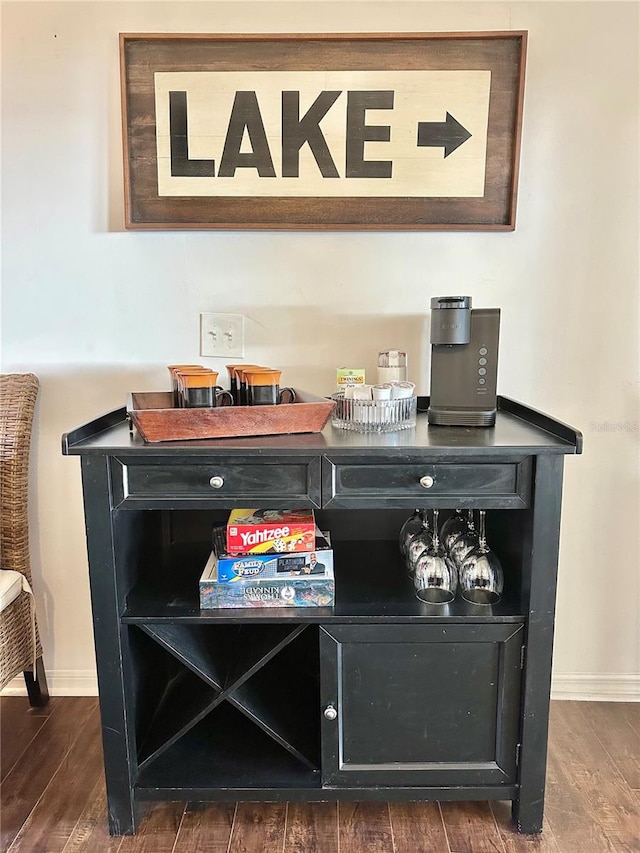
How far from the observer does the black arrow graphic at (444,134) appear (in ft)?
5.13

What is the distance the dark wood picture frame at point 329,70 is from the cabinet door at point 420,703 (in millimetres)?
1024

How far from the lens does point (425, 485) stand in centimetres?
121

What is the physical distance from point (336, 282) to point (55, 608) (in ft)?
4.15

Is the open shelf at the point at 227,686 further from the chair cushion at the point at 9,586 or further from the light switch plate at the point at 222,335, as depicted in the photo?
the light switch plate at the point at 222,335

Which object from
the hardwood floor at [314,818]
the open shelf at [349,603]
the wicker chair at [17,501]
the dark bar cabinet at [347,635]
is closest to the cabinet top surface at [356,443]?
the dark bar cabinet at [347,635]

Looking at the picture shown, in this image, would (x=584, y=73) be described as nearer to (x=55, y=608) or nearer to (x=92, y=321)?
(x=92, y=321)

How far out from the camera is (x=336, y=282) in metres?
1.66

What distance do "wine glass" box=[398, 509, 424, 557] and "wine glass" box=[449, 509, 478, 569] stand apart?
9cm

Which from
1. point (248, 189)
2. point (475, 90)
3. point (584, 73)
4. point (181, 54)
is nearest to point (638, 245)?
point (584, 73)

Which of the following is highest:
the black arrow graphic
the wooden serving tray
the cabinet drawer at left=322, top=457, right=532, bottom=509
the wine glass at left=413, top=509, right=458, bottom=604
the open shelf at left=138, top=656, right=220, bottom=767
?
the black arrow graphic

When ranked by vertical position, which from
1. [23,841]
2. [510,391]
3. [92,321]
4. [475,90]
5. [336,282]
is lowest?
[23,841]

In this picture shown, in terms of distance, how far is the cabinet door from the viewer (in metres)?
1.29

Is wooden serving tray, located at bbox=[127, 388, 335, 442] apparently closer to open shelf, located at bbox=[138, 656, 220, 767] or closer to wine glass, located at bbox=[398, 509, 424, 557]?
wine glass, located at bbox=[398, 509, 424, 557]

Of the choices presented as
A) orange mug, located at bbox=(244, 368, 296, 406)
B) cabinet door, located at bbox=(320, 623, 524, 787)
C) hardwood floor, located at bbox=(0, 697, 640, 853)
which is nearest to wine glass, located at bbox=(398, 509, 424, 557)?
cabinet door, located at bbox=(320, 623, 524, 787)
